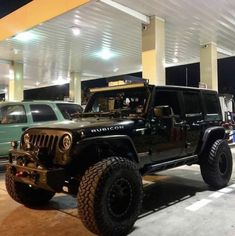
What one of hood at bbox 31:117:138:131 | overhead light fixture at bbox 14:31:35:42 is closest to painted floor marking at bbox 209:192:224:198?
hood at bbox 31:117:138:131

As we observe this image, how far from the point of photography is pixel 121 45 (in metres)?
14.9

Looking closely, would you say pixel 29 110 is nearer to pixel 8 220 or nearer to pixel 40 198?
pixel 40 198

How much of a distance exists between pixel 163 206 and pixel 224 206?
0.94 m

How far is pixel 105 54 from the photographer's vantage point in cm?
1697

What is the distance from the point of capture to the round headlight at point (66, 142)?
4.12 meters

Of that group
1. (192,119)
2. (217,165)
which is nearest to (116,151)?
(192,119)

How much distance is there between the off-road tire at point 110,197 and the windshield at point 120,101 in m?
1.18

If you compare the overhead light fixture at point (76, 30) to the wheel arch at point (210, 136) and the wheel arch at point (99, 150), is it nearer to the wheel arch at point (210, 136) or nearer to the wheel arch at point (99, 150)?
the wheel arch at point (210, 136)

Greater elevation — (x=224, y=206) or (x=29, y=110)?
(x=29, y=110)

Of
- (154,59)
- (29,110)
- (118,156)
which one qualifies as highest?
(154,59)

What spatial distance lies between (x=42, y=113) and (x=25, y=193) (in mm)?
3867

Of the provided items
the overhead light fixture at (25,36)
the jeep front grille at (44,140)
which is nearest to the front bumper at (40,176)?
the jeep front grille at (44,140)

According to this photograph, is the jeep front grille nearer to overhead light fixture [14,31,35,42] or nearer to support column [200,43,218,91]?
Answer: overhead light fixture [14,31,35,42]

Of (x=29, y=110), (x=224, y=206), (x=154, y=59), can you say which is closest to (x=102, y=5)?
(x=154, y=59)
